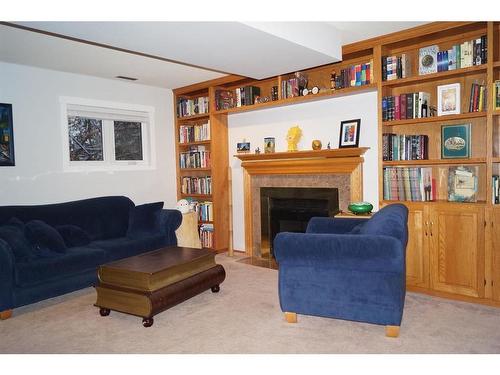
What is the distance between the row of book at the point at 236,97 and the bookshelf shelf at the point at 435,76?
68.7 inches

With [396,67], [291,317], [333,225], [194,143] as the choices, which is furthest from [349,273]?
[194,143]

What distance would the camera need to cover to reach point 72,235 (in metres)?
3.92

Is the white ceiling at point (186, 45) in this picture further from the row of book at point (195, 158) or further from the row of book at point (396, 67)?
the row of book at point (195, 158)

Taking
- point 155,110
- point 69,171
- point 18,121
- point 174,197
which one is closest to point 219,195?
point 174,197

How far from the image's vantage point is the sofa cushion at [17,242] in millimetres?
3293

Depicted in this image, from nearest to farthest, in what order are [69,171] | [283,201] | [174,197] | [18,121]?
[18,121], [69,171], [283,201], [174,197]

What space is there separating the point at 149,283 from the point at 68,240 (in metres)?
1.41

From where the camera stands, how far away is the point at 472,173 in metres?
3.41

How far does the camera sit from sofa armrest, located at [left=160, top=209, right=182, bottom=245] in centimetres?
463

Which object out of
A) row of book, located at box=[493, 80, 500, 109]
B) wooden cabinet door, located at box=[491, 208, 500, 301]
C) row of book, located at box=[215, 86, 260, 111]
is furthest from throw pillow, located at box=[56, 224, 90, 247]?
row of book, located at box=[493, 80, 500, 109]

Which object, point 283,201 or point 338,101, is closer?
point 338,101
